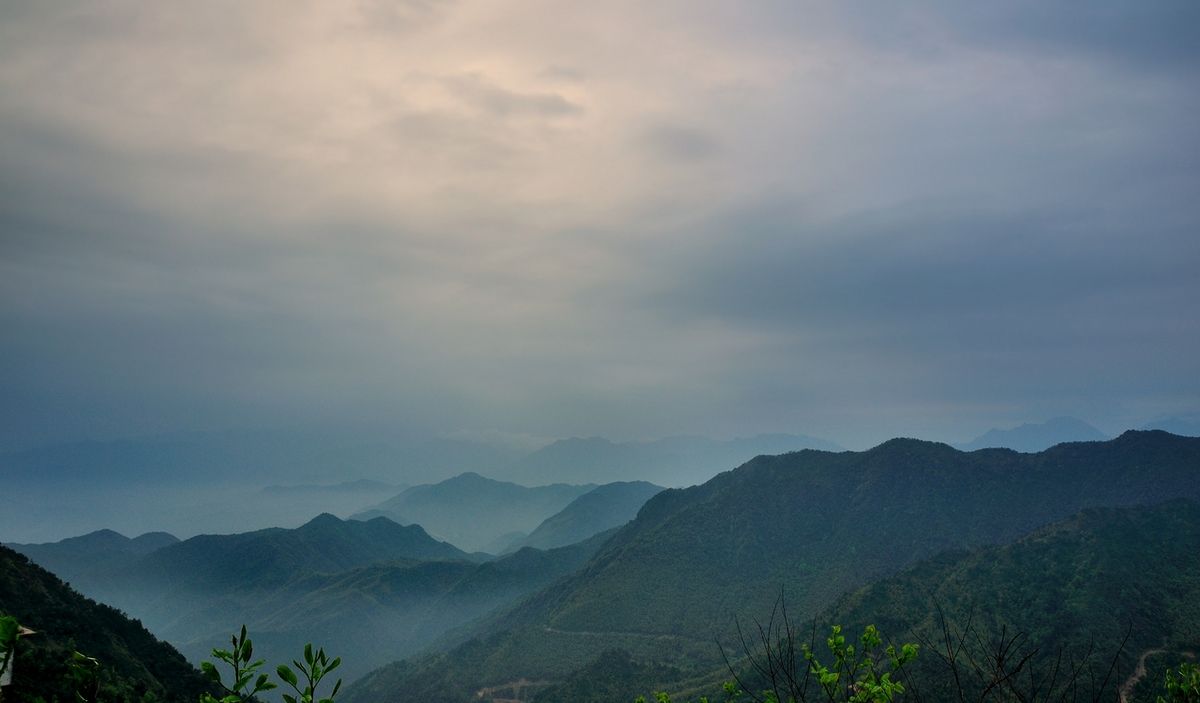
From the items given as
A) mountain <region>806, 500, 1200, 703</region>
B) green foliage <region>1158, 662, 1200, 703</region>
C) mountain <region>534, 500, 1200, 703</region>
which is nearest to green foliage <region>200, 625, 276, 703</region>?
green foliage <region>1158, 662, 1200, 703</region>

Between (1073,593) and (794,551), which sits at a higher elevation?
(1073,593)

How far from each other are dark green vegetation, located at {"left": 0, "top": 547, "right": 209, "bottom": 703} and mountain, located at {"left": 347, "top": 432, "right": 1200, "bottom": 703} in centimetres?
7637

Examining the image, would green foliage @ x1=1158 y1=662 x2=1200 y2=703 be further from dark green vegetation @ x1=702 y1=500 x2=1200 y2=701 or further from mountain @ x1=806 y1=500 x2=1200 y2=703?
dark green vegetation @ x1=702 y1=500 x2=1200 y2=701

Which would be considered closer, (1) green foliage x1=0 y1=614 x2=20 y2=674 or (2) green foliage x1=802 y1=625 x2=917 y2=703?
(1) green foliage x1=0 y1=614 x2=20 y2=674

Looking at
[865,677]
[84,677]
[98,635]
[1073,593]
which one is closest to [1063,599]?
[1073,593]

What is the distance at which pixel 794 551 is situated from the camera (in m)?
178

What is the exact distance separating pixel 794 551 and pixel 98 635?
502 feet

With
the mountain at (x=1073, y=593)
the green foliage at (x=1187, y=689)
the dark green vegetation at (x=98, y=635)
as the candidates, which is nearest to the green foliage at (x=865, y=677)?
the green foliage at (x=1187, y=689)

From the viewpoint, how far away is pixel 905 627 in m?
97.5

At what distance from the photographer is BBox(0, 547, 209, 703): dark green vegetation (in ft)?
172

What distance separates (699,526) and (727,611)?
151ft

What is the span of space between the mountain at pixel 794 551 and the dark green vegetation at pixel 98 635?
76.4 metres

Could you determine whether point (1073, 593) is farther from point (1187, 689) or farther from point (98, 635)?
point (98, 635)

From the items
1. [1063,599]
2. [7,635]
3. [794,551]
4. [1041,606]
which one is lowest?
[1041,606]
